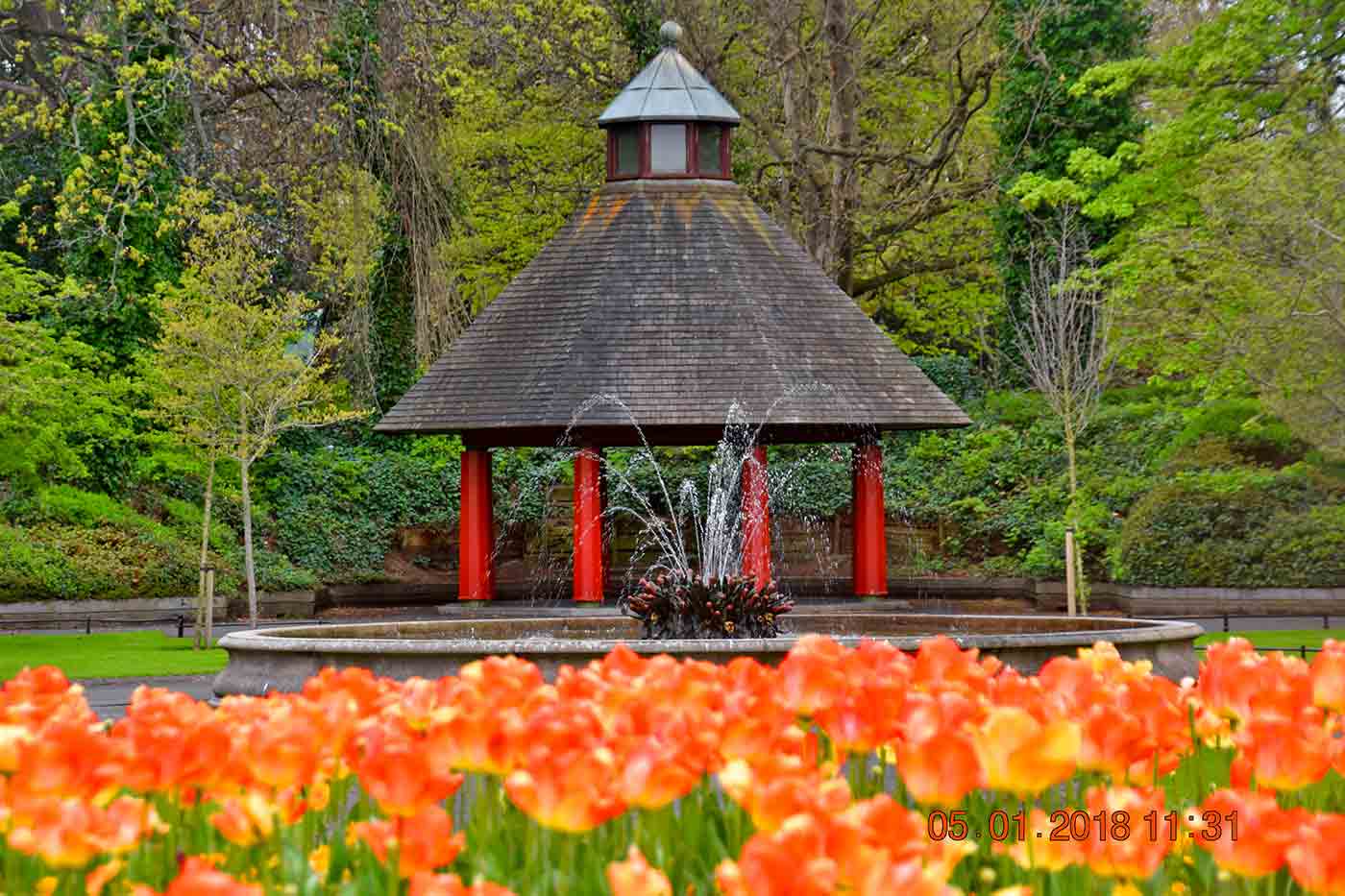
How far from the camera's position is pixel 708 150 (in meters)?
28.1

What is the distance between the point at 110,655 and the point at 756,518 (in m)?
8.25

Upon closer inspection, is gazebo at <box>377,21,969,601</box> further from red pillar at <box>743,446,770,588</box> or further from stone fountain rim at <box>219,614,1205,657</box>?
stone fountain rim at <box>219,614,1205,657</box>

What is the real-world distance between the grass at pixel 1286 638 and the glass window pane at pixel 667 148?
9984 mm

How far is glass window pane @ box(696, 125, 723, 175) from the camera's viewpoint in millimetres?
27984

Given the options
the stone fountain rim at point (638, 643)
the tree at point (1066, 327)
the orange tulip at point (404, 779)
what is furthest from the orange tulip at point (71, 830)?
the tree at point (1066, 327)

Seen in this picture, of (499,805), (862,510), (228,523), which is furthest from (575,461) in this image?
(499,805)

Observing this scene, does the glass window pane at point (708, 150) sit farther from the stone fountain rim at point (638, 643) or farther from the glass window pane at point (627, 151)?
the stone fountain rim at point (638, 643)

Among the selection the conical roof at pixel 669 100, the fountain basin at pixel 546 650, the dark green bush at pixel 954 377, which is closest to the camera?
the fountain basin at pixel 546 650

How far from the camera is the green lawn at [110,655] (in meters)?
20.1

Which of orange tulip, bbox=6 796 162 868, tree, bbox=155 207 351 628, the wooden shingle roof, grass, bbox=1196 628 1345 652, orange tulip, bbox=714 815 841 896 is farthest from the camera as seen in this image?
tree, bbox=155 207 351 628

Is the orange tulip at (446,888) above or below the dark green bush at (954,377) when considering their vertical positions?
below

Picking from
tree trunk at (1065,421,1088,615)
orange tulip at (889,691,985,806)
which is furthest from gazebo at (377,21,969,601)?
orange tulip at (889,691,985,806)

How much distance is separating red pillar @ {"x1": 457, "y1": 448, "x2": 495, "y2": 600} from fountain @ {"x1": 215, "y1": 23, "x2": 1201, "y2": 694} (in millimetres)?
26
